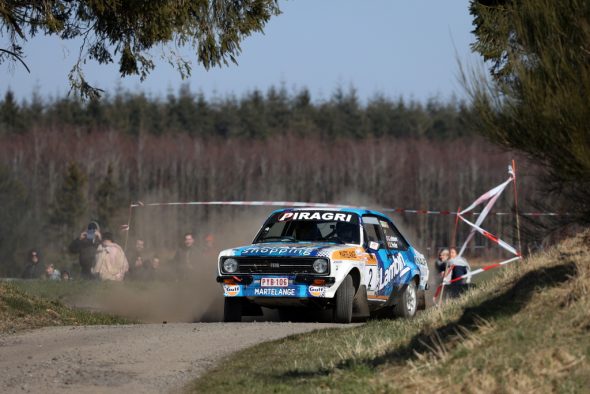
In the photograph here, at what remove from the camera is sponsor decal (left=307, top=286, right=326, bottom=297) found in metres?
15.2

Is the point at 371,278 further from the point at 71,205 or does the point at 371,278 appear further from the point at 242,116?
the point at 242,116

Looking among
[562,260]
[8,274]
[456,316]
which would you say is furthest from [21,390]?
[8,274]

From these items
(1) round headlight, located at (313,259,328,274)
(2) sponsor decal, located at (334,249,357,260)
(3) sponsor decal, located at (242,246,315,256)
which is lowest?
(1) round headlight, located at (313,259,328,274)

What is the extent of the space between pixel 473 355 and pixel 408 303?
8.53m

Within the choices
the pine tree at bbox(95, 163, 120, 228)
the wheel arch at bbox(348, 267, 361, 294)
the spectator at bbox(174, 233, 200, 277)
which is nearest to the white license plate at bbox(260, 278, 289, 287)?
the wheel arch at bbox(348, 267, 361, 294)

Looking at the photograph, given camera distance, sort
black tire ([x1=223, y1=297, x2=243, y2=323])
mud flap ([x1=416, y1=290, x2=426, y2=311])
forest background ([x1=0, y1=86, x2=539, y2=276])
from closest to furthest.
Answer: black tire ([x1=223, y1=297, x2=243, y2=323]) → mud flap ([x1=416, y1=290, x2=426, y2=311]) → forest background ([x1=0, y1=86, x2=539, y2=276])

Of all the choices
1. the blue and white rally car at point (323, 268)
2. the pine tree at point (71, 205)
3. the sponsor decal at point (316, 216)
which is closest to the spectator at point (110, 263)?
the blue and white rally car at point (323, 268)

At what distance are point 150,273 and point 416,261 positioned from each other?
498 inches

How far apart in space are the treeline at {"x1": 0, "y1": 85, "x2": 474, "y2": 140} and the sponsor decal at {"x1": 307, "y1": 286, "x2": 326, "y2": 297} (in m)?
93.6

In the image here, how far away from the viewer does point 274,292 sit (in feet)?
50.3

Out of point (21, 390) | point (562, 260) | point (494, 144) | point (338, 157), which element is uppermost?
point (338, 157)

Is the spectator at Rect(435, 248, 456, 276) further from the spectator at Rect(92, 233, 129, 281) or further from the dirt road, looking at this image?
the spectator at Rect(92, 233, 129, 281)

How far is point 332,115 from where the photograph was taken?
119 m

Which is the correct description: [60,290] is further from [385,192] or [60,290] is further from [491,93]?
[385,192]
